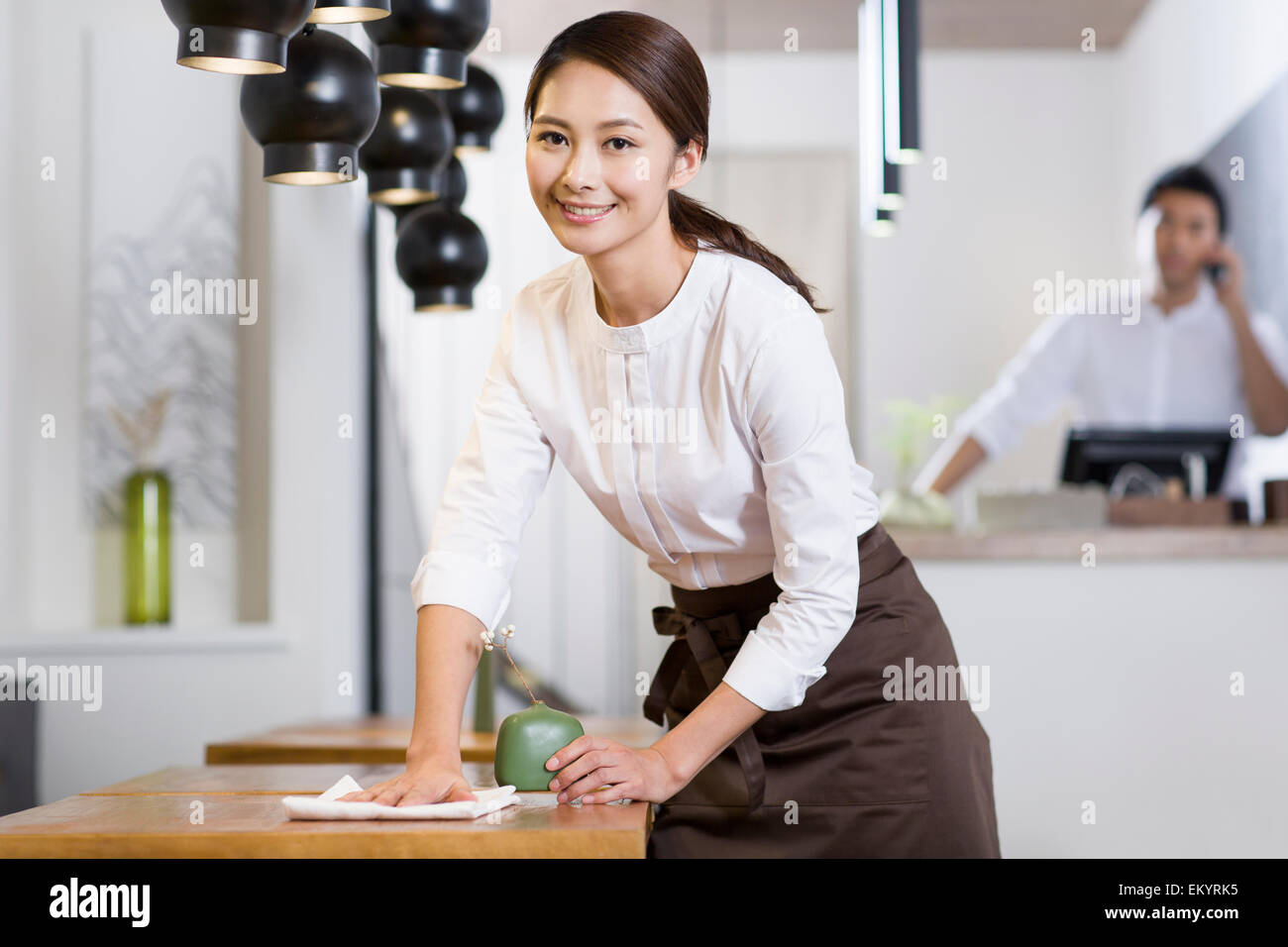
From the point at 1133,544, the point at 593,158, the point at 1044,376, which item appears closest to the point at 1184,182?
the point at 1044,376

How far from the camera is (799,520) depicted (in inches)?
52.4

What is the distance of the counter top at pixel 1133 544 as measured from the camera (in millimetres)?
2846

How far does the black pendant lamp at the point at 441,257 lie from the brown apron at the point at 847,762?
3.41ft

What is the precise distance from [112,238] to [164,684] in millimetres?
1124

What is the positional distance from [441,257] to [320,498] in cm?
111

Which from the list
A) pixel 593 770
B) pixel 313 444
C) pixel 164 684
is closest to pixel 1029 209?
pixel 313 444

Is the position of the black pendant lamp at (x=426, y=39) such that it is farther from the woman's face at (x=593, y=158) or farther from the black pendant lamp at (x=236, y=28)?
the woman's face at (x=593, y=158)

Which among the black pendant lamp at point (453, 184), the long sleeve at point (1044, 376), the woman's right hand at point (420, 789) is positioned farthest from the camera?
the long sleeve at point (1044, 376)

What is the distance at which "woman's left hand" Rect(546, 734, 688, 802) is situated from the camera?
120 cm

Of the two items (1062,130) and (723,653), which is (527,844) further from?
(1062,130)

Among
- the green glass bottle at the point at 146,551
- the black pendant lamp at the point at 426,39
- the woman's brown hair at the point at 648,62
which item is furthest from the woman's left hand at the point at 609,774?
the green glass bottle at the point at 146,551

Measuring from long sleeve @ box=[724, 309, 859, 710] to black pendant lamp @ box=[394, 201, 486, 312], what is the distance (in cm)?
114

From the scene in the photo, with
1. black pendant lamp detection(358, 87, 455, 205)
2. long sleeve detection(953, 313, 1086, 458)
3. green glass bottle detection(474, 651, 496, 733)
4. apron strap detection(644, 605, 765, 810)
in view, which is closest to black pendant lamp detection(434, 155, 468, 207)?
black pendant lamp detection(358, 87, 455, 205)
